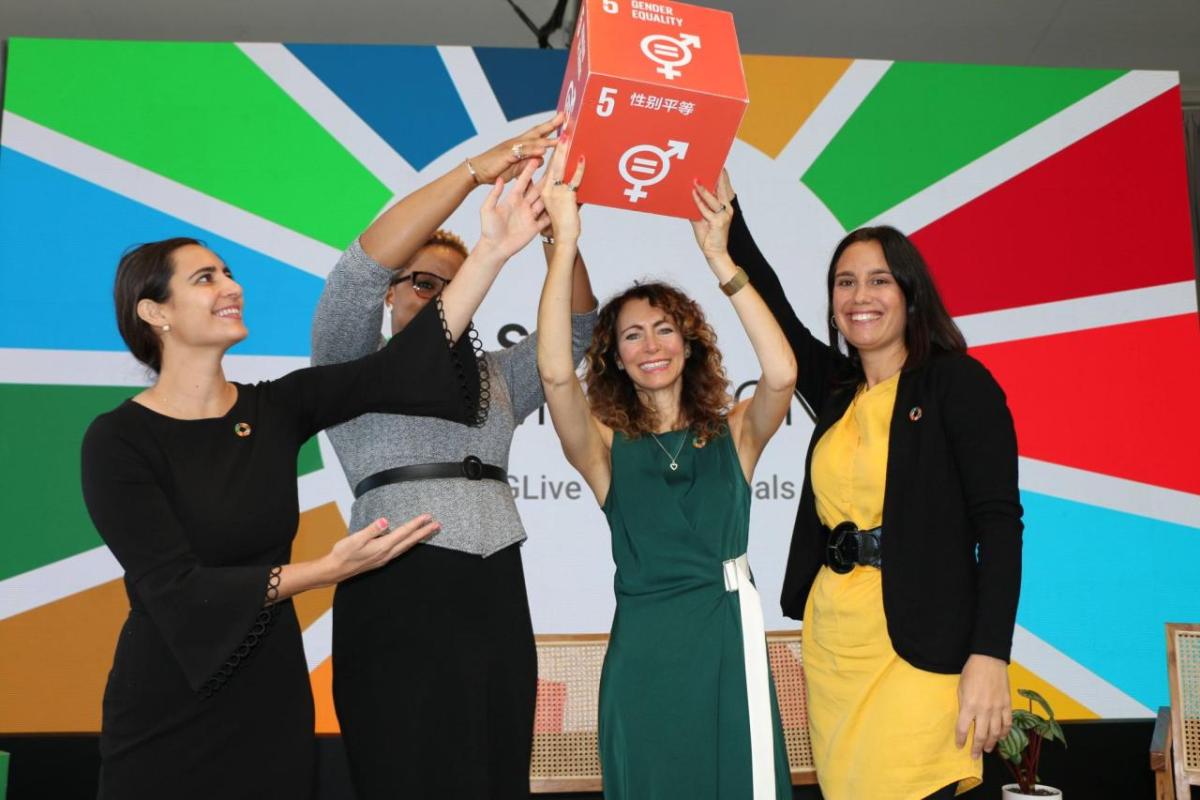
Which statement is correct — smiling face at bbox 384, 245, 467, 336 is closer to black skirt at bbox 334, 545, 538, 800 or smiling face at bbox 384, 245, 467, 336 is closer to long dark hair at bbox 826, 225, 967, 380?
black skirt at bbox 334, 545, 538, 800

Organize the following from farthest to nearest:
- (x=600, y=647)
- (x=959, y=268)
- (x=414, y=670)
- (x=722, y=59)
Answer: (x=959, y=268), (x=600, y=647), (x=722, y=59), (x=414, y=670)

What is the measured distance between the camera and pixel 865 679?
1809mm

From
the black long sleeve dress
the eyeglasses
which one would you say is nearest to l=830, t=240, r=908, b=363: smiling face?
the eyeglasses

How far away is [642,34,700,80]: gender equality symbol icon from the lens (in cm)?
187

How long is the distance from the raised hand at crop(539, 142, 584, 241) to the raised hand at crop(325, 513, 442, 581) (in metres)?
0.68

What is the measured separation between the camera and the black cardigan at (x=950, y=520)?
1.75 meters

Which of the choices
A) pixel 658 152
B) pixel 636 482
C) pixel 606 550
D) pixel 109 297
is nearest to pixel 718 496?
pixel 636 482

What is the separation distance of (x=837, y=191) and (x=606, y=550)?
1648 millimetres

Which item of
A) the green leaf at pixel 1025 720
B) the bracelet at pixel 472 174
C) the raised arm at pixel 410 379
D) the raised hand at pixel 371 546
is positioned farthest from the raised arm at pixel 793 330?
the green leaf at pixel 1025 720

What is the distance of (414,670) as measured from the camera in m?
1.81

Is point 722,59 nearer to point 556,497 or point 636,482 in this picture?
point 636,482

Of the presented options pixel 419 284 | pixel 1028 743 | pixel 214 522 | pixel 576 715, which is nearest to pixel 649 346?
pixel 419 284

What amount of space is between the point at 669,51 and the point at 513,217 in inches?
16.1

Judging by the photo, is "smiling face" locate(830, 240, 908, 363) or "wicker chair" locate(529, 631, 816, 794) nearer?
"smiling face" locate(830, 240, 908, 363)
